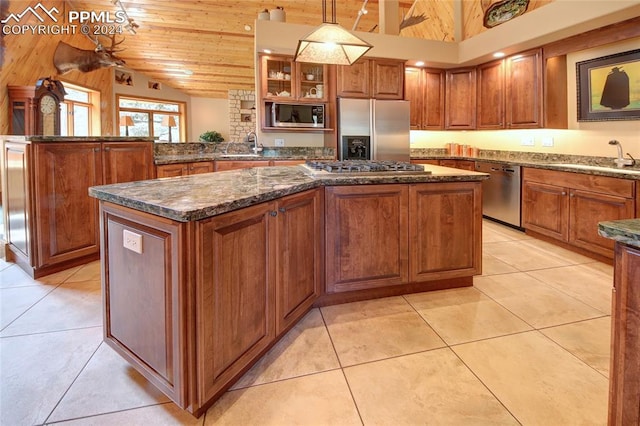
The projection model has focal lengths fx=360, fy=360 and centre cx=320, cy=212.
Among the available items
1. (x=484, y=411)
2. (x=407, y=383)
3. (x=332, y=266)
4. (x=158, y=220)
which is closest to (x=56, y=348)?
(x=158, y=220)

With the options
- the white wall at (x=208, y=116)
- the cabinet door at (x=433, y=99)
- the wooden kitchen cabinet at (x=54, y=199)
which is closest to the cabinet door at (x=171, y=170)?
the wooden kitchen cabinet at (x=54, y=199)

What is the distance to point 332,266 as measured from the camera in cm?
235

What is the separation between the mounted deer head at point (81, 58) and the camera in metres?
6.14

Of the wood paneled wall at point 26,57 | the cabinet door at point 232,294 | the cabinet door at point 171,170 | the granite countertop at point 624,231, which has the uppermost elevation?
the wood paneled wall at point 26,57

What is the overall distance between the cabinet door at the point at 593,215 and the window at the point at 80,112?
859cm

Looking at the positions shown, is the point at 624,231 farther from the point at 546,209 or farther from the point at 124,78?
the point at 124,78

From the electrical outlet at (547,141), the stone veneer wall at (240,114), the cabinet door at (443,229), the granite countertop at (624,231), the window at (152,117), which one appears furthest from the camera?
the stone veneer wall at (240,114)

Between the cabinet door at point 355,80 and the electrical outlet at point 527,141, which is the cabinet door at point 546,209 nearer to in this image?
the electrical outlet at point 527,141

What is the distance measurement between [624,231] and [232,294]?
4.21 ft

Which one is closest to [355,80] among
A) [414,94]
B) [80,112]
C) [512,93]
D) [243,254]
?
[414,94]

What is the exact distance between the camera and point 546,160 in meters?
4.59

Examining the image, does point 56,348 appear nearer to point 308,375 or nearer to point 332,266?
point 308,375

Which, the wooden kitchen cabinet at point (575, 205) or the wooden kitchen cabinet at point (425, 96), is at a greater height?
the wooden kitchen cabinet at point (425, 96)

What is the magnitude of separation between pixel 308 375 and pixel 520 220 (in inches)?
149
